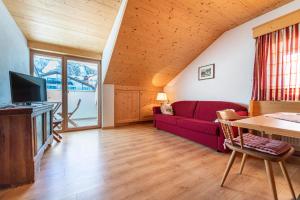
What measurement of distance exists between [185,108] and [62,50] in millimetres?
3483

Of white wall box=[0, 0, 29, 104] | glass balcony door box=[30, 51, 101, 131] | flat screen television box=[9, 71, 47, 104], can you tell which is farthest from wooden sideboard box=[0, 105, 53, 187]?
glass balcony door box=[30, 51, 101, 131]

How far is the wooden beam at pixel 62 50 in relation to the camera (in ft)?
11.0

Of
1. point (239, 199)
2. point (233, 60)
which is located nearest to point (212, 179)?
point (239, 199)

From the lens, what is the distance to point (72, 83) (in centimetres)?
396

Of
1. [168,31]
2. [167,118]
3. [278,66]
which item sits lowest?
[167,118]

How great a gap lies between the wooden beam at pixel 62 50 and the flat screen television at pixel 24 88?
1.37 meters

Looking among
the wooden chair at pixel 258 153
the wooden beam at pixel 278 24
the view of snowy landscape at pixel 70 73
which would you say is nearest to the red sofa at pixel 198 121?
the wooden chair at pixel 258 153

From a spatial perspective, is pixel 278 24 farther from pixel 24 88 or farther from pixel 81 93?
pixel 81 93

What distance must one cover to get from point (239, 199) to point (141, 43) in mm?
3046

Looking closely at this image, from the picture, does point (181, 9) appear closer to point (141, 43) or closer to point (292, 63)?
point (141, 43)

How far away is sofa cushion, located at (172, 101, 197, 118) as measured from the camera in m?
3.91

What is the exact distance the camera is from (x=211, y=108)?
3465 millimetres

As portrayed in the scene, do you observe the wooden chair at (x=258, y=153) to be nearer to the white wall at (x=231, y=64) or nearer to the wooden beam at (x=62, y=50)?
the white wall at (x=231, y=64)

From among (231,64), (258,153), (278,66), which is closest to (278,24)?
(278,66)
